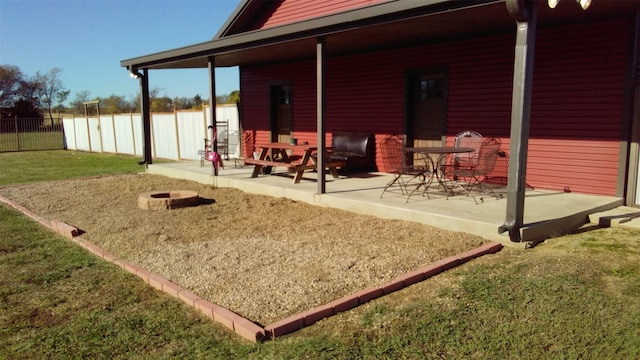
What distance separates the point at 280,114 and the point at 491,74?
5.99 metres

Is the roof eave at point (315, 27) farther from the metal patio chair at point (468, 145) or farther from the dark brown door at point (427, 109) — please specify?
the dark brown door at point (427, 109)

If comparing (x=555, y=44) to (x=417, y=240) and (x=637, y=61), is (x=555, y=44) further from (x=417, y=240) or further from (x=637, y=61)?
(x=417, y=240)

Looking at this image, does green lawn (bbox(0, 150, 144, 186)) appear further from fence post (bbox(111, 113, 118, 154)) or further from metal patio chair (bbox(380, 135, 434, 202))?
metal patio chair (bbox(380, 135, 434, 202))

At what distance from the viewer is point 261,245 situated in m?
5.06

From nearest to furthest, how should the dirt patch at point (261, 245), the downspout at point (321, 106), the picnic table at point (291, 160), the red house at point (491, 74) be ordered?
the dirt patch at point (261, 245), the red house at point (491, 74), the downspout at point (321, 106), the picnic table at point (291, 160)

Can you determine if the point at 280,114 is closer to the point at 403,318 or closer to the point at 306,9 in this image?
the point at 306,9

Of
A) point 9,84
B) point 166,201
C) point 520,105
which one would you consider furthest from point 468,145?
point 9,84

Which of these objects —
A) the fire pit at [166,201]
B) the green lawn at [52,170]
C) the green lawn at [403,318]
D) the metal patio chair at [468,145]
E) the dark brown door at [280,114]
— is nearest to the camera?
the green lawn at [403,318]

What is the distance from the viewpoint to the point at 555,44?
7.01 metres

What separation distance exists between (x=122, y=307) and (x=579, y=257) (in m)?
4.05

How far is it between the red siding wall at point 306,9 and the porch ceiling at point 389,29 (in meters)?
1.04

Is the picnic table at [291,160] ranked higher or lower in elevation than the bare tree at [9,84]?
lower

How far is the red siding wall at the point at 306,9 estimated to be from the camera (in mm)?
9953

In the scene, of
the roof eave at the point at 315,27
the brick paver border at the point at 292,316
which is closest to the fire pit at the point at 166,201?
the brick paver border at the point at 292,316
